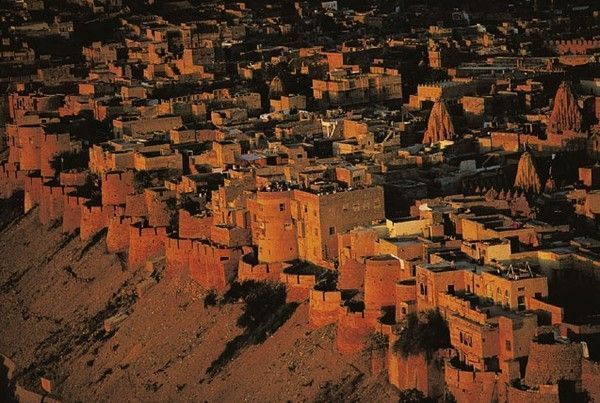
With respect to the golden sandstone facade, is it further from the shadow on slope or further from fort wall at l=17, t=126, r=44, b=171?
the shadow on slope

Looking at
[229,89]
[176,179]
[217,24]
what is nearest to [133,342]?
[176,179]

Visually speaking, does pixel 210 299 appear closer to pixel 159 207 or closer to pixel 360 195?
pixel 360 195

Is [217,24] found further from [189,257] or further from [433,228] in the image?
[433,228]

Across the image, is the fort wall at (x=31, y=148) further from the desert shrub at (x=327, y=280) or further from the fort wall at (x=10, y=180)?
the desert shrub at (x=327, y=280)

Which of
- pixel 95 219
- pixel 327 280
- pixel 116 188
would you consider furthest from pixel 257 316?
pixel 116 188

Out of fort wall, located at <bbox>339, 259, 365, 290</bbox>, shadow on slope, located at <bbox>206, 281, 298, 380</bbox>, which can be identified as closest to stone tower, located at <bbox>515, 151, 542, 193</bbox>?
shadow on slope, located at <bbox>206, 281, 298, 380</bbox>

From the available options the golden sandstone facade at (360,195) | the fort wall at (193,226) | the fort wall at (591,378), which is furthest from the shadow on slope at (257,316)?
the fort wall at (591,378)

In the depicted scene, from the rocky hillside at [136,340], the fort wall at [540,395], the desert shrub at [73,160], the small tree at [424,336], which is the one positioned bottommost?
the rocky hillside at [136,340]
